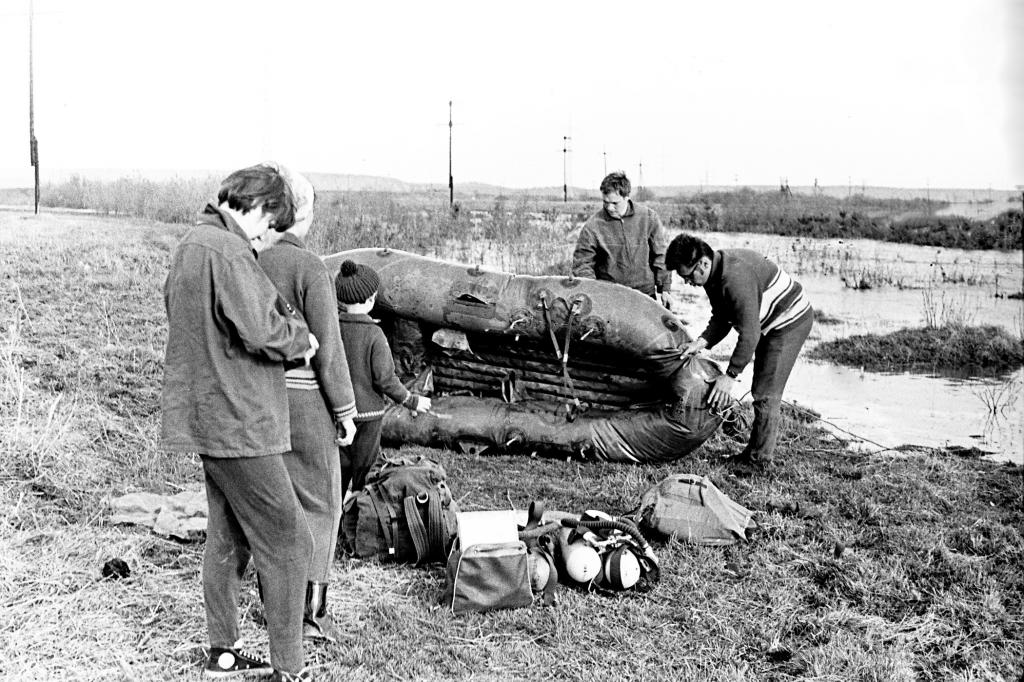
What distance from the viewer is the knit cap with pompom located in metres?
4.46

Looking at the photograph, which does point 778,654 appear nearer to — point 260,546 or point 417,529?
point 417,529

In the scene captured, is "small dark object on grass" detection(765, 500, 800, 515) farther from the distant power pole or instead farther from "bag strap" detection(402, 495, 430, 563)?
the distant power pole

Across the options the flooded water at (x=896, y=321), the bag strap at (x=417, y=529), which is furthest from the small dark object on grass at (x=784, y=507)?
the bag strap at (x=417, y=529)

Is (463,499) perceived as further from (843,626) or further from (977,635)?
(977,635)

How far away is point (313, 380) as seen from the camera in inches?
145

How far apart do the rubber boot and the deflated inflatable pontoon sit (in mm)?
3032

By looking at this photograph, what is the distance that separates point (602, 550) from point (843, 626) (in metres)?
1.18

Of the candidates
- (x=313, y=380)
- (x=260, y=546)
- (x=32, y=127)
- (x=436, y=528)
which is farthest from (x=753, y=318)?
(x=32, y=127)

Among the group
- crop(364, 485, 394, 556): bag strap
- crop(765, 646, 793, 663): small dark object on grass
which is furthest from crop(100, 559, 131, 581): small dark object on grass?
crop(765, 646, 793, 663): small dark object on grass

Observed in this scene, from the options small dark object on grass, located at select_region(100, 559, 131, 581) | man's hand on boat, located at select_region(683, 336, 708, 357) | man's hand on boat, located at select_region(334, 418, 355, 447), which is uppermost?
man's hand on boat, located at select_region(683, 336, 708, 357)

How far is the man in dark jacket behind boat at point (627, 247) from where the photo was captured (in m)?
7.31

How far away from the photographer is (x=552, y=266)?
52.2 ft

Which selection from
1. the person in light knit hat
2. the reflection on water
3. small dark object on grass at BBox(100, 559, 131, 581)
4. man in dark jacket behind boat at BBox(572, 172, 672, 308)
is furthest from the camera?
the reflection on water

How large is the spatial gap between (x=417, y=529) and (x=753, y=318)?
111 inches
